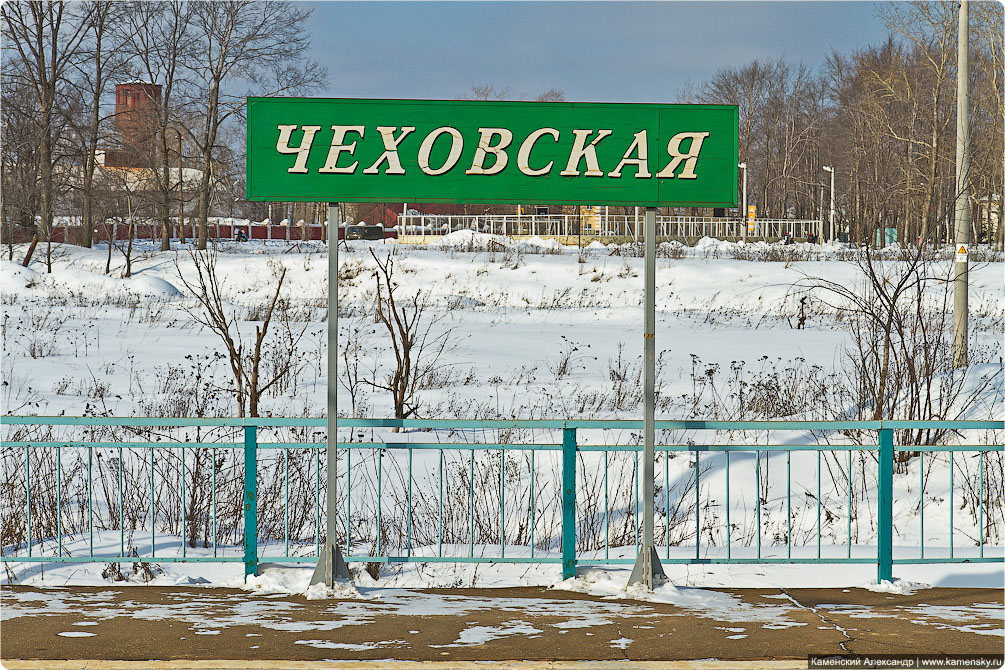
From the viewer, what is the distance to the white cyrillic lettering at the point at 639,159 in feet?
20.5

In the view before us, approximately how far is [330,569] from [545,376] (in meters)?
9.29

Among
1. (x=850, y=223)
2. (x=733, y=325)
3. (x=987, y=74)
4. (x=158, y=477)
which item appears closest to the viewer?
(x=158, y=477)

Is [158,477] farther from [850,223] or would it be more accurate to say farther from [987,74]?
[850,223]

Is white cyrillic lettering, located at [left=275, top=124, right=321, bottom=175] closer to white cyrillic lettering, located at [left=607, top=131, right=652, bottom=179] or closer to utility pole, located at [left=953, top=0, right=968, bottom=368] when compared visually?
white cyrillic lettering, located at [left=607, top=131, right=652, bottom=179]

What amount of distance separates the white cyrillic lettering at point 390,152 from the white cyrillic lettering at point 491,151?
446mm

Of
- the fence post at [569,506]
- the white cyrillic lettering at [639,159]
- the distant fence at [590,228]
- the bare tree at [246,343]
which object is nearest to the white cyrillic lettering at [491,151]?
the white cyrillic lettering at [639,159]

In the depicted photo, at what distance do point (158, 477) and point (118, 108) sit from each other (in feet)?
145

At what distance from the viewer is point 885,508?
256 inches

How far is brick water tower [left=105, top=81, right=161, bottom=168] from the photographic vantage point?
47.1 m

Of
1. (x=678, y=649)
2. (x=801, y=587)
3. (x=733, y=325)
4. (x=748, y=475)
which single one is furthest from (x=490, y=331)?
(x=678, y=649)

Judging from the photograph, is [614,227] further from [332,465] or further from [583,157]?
[332,465]

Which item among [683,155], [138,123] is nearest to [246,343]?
[683,155]

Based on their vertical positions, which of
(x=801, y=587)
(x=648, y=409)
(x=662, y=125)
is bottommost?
(x=801, y=587)

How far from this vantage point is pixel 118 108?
48.9 m
